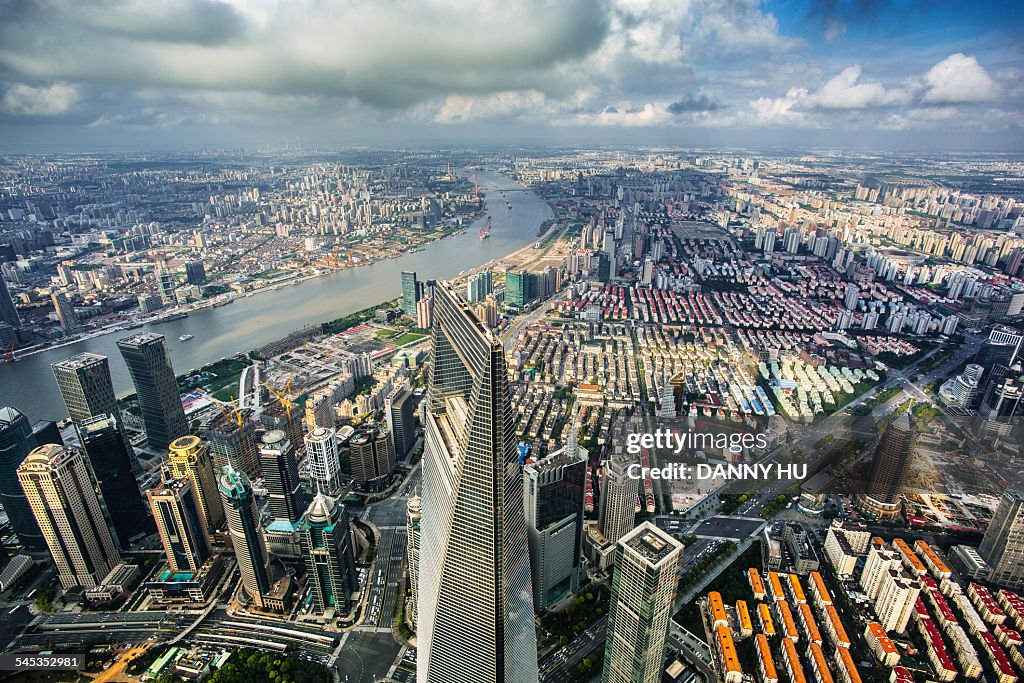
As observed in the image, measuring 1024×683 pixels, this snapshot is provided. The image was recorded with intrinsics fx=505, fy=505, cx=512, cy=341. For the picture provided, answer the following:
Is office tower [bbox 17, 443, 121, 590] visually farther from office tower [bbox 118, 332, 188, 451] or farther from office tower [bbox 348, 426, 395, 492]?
office tower [bbox 348, 426, 395, 492]

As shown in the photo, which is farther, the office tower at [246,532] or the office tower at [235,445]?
the office tower at [235,445]

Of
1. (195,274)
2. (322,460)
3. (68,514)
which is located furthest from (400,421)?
(195,274)

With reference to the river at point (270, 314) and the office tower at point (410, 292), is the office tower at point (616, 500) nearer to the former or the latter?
the office tower at point (410, 292)

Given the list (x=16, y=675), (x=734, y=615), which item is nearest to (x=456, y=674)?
(x=734, y=615)

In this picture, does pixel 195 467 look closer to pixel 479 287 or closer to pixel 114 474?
pixel 114 474

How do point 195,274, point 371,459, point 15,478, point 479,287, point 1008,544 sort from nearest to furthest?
point 1008,544 → point 15,478 → point 371,459 → point 479,287 → point 195,274

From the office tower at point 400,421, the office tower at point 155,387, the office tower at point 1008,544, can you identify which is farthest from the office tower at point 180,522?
the office tower at point 1008,544
